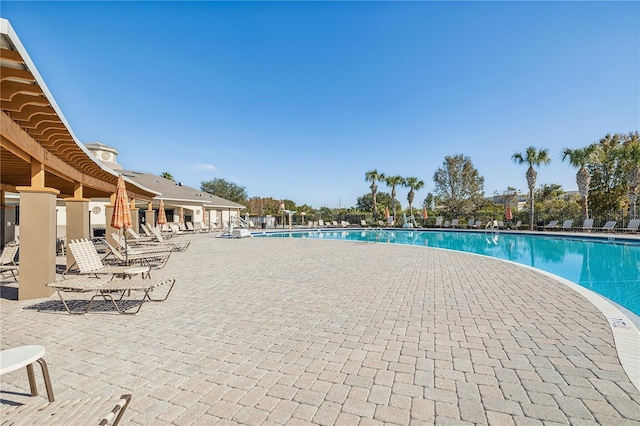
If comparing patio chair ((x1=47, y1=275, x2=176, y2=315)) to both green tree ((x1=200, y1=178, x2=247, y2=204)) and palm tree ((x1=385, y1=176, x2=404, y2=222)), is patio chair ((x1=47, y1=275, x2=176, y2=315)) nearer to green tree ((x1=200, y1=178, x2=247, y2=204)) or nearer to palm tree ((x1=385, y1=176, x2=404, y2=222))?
palm tree ((x1=385, y1=176, x2=404, y2=222))

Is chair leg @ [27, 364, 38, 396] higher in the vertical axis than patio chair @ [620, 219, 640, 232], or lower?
lower

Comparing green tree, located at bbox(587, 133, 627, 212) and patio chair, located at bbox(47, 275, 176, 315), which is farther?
green tree, located at bbox(587, 133, 627, 212)

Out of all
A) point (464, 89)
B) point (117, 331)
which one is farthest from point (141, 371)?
point (464, 89)

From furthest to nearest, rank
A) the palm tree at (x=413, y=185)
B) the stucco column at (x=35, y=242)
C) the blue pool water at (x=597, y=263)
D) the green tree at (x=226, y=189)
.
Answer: the green tree at (x=226, y=189)
the palm tree at (x=413, y=185)
the blue pool water at (x=597, y=263)
the stucco column at (x=35, y=242)

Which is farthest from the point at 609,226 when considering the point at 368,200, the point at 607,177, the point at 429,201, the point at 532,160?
the point at 368,200

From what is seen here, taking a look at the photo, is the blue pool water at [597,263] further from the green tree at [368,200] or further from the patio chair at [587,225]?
the green tree at [368,200]

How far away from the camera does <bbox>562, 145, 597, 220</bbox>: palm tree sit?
21.8 m

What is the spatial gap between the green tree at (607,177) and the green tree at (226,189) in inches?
1697

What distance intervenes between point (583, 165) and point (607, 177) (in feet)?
9.35

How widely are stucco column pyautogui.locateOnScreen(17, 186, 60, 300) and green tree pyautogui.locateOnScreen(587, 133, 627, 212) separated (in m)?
29.7

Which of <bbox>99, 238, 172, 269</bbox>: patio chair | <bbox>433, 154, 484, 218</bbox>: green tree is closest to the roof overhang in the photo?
<bbox>99, 238, 172, 269</bbox>: patio chair

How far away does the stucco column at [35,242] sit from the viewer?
212 inches

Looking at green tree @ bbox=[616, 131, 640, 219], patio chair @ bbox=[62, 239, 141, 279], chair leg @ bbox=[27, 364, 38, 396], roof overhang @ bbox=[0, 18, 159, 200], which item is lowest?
chair leg @ bbox=[27, 364, 38, 396]

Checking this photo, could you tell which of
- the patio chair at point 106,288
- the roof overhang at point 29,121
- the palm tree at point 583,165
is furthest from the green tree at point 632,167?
the roof overhang at point 29,121
